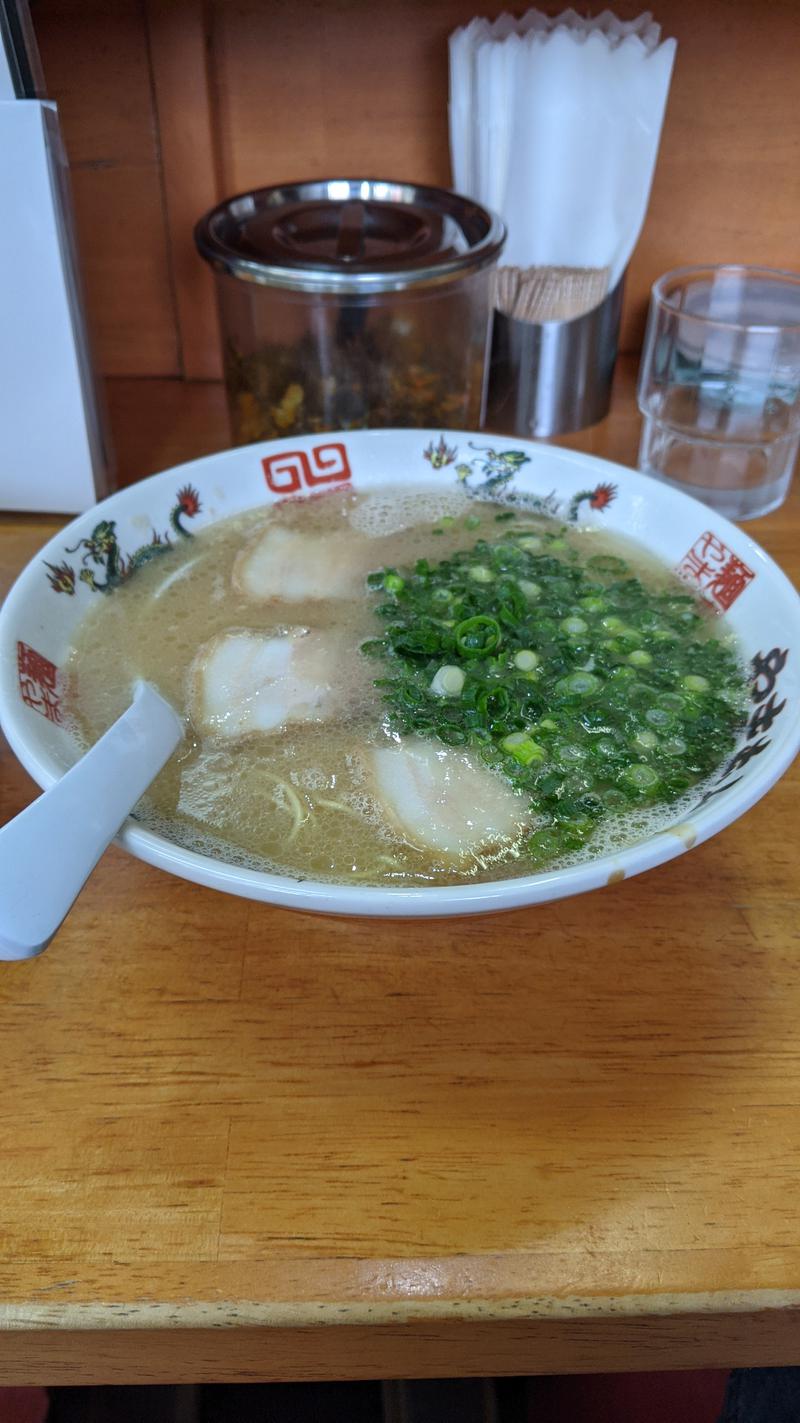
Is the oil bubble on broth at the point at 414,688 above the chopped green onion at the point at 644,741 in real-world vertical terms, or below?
below

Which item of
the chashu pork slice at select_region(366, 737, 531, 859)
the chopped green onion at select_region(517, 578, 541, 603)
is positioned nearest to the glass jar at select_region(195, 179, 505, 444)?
the chopped green onion at select_region(517, 578, 541, 603)

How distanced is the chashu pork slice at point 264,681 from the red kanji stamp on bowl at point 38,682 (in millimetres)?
122

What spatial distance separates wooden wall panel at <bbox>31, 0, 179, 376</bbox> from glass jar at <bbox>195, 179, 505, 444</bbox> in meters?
0.22

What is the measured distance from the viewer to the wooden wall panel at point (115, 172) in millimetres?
1430

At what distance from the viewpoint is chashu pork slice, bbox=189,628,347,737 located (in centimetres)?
93

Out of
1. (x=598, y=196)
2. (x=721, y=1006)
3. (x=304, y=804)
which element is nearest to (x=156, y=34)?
(x=598, y=196)

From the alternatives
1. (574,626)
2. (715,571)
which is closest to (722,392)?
(715,571)

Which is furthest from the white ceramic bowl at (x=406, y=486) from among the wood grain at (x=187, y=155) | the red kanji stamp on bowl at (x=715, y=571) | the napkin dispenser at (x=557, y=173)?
the wood grain at (x=187, y=155)

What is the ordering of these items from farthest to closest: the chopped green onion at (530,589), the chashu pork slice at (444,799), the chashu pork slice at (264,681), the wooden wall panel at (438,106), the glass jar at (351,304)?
the wooden wall panel at (438,106), the glass jar at (351,304), the chopped green onion at (530,589), the chashu pork slice at (264,681), the chashu pork slice at (444,799)

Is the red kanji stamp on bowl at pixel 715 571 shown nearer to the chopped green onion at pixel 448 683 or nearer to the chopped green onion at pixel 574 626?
the chopped green onion at pixel 574 626

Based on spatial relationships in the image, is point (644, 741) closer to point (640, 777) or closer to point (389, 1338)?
point (640, 777)

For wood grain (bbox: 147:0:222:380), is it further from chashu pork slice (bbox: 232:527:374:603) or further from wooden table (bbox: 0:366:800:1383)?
wooden table (bbox: 0:366:800:1383)

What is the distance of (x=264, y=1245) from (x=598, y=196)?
1.37 metres

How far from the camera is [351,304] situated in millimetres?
1220
